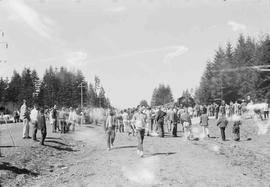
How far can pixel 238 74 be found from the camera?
305 ft

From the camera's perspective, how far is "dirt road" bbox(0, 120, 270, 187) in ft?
48.7

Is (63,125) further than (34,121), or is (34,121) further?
(63,125)

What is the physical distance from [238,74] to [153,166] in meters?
79.2

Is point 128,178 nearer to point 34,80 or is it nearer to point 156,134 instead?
point 156,134

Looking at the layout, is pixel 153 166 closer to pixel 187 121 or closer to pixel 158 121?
pixel 187 121

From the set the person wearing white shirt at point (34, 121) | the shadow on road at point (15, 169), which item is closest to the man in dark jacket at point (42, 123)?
the person wearing white shirt at point (34, 121)

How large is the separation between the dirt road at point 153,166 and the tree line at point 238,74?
5057 cm

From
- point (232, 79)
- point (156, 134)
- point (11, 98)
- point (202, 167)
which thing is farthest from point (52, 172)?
point (11, 98)

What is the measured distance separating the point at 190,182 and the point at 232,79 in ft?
277

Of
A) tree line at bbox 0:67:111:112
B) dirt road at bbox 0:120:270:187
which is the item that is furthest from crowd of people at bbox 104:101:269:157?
tree line at bbox 0:67:111:112

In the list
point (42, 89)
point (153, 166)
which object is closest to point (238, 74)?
point (42, 89)

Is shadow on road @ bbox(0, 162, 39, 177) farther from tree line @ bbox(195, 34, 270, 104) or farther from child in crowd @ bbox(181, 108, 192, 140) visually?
tree line @ bbox(195, 34, 270, 104)

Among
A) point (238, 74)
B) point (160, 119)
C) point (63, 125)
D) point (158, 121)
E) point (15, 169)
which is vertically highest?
point (238, 74)

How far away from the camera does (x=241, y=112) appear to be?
150 feet
